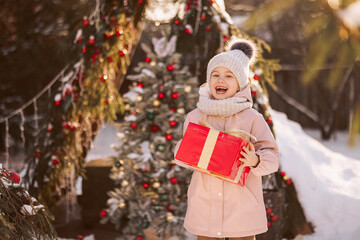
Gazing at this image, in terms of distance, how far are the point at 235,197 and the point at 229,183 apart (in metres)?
0.08

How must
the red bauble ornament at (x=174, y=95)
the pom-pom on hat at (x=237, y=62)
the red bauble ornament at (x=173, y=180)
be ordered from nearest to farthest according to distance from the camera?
1. the pom-pom on hat at (x=237, y=62)
2. the red bauble ornament at (x=173, y=180)
3. the red bauble ornament at (x=174, y=95)

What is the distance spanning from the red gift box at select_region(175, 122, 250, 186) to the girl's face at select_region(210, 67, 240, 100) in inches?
10.5

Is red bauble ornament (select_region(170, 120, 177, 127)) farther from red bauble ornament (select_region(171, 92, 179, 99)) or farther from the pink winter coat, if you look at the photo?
the pink winter coat

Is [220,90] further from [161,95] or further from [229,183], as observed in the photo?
[161,95]

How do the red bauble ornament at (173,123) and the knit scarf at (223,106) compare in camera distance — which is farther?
the red bauble ornament at (173,123)

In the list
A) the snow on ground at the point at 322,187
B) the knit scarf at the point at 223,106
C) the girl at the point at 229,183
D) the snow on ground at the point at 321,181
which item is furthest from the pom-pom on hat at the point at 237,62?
the snow on ground at the point at 322,187

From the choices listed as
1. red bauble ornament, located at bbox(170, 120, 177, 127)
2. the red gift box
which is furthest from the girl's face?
red bauble ornament, located at bbox(170, 120, 177, 127)

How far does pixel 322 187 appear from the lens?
5379 mm

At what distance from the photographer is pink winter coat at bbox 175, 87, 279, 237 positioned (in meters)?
2.62

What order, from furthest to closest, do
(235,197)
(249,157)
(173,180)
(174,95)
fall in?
(174,95)
(173,180)
(235,197)
(249,157)

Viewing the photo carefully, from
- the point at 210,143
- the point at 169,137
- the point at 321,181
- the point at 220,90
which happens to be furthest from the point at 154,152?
the point at 321,181

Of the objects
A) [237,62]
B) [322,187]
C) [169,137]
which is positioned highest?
[237,62]

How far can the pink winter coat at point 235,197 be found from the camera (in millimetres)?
2621

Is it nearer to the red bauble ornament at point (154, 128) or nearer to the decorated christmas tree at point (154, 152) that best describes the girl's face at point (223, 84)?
the decorated christmas tree at point (154, 152)
